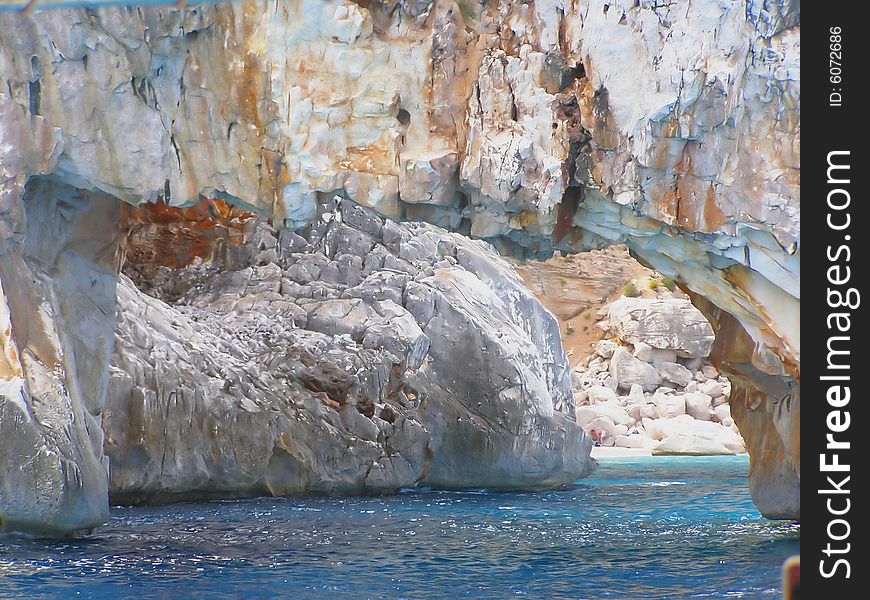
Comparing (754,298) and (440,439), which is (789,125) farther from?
(440,439)

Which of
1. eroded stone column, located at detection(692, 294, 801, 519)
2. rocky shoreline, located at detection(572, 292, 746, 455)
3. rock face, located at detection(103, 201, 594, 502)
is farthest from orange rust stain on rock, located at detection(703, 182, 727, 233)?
rocky shoreline, located at detection(572, 292, 746, 455)

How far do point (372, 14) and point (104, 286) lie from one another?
642cm

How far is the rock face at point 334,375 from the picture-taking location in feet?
67.4

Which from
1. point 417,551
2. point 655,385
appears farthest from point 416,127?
point 655,385

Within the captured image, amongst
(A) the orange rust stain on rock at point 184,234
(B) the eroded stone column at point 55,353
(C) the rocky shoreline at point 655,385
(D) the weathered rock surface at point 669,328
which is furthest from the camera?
(D) the weathered rock surface at point 669,328

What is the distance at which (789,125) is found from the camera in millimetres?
11297

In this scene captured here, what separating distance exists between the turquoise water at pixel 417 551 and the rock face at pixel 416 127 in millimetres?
1594

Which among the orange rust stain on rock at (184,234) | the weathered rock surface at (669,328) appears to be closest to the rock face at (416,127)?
the orange rust stain on rock at (184,234)

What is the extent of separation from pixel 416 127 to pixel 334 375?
11.4 meters

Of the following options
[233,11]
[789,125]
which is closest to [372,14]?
[233,11]

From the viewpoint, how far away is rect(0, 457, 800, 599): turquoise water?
11.5m

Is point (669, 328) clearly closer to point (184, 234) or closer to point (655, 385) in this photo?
point (655, 385)

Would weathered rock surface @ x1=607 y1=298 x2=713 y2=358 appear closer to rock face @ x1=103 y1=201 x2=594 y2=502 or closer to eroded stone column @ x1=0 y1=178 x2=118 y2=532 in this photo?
rock face @ x1=103 y1=201 x2=594 y2=502

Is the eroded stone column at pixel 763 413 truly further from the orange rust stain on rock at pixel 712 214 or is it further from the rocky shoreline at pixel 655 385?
the rocky shoreline at pixel 655 385
